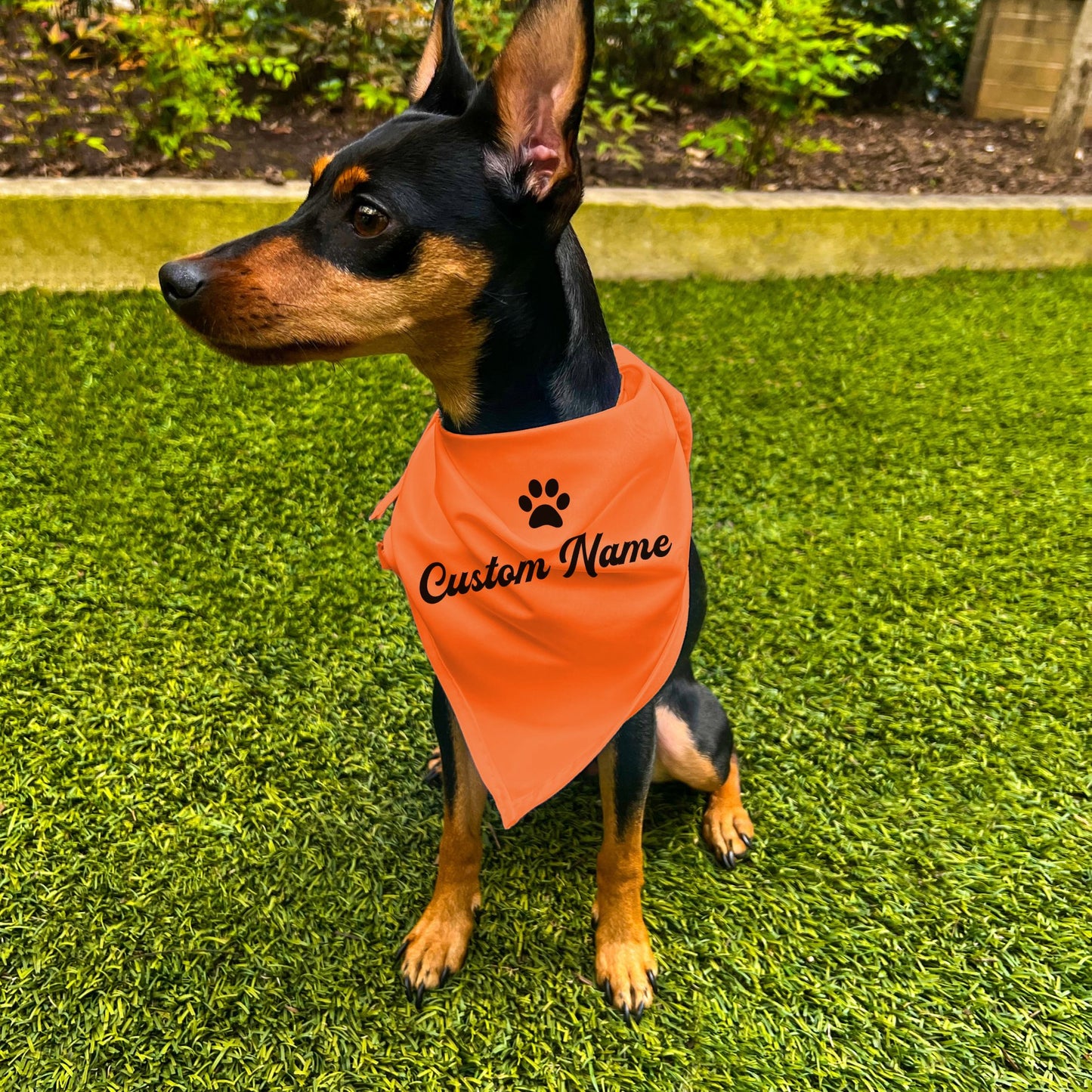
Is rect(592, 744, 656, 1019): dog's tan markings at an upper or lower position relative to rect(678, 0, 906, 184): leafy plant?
lower

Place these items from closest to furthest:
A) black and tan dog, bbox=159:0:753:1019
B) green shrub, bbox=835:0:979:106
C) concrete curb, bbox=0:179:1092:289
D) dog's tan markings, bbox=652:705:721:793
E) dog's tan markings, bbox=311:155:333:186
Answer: black and tan dog, bbox=159:0:753:1019, dog's tan markings, bbox=311:155:333:186, dog's tan markings, bbox=652:705:721:793, concrete curb, bbox=0:179:1092:289, green shrub, bbox=835:0:979:106

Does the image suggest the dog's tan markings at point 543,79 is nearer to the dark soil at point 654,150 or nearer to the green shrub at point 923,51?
the dark soil at point 654,150

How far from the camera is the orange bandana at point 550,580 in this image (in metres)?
1.64

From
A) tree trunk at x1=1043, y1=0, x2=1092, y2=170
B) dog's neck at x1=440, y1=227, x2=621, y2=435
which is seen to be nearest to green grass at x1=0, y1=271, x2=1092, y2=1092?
dog's neck at x1=440, y1=227, x2=621, y2=435

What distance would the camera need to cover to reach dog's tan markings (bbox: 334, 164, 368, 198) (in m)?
1.45

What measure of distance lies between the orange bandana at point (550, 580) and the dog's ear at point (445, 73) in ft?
2.20

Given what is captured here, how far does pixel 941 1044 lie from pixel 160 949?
1743mm

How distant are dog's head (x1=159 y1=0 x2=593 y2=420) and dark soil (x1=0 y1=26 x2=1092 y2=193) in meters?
3.58

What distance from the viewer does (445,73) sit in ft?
5.51

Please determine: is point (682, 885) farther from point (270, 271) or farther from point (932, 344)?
point (932, 344)

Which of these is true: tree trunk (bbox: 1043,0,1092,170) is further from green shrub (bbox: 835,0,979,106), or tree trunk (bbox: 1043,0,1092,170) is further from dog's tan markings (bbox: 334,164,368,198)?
dog's tan markings (bbox: 334,164,368,198)

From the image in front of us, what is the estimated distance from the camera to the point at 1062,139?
5969mm

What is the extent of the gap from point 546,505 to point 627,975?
109 cm

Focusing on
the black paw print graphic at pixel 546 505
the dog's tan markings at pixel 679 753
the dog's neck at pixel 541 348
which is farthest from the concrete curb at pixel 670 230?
the dog's tan markings at pixel 679 753
